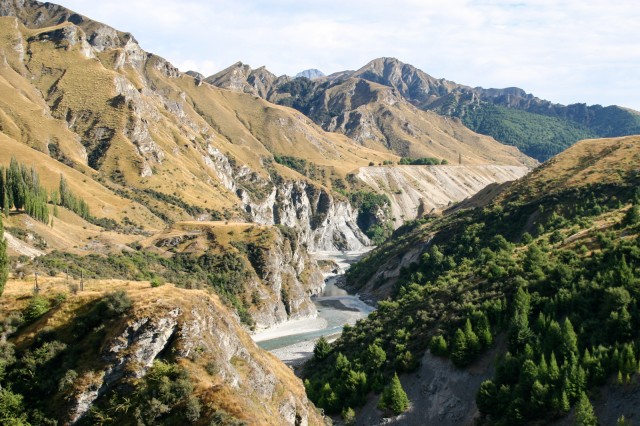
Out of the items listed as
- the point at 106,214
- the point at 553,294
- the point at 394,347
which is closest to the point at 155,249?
the point at 106,214

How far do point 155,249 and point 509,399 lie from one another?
11208cm

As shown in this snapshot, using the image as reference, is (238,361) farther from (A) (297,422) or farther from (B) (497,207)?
(B) (497,207)

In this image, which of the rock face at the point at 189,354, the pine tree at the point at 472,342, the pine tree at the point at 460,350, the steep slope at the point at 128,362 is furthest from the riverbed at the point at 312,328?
the steep slope at the point at 128,362

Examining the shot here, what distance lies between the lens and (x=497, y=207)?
151000 millimetres

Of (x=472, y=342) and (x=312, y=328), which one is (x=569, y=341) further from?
(x=312, y=328)

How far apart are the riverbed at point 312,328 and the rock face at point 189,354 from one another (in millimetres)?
57505

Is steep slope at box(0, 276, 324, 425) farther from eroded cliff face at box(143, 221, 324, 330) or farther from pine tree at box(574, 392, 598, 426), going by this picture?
eroded cliff face at box(143, 221, 324, 330)

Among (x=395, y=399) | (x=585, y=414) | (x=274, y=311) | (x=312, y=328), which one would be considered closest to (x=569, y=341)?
(x=585, y=414)

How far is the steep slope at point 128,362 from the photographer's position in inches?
1700

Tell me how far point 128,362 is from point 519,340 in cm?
4917

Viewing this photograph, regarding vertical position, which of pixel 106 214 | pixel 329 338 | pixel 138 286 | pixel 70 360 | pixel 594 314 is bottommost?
pixel 329 338

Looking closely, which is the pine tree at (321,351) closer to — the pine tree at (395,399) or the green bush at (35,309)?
the pine tree at (395,399)

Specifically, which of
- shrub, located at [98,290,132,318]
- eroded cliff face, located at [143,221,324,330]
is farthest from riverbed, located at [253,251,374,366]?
shrub, located at [98,290,132,318]

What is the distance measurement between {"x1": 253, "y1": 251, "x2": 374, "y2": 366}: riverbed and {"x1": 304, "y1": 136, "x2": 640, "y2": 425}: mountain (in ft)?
72.1
